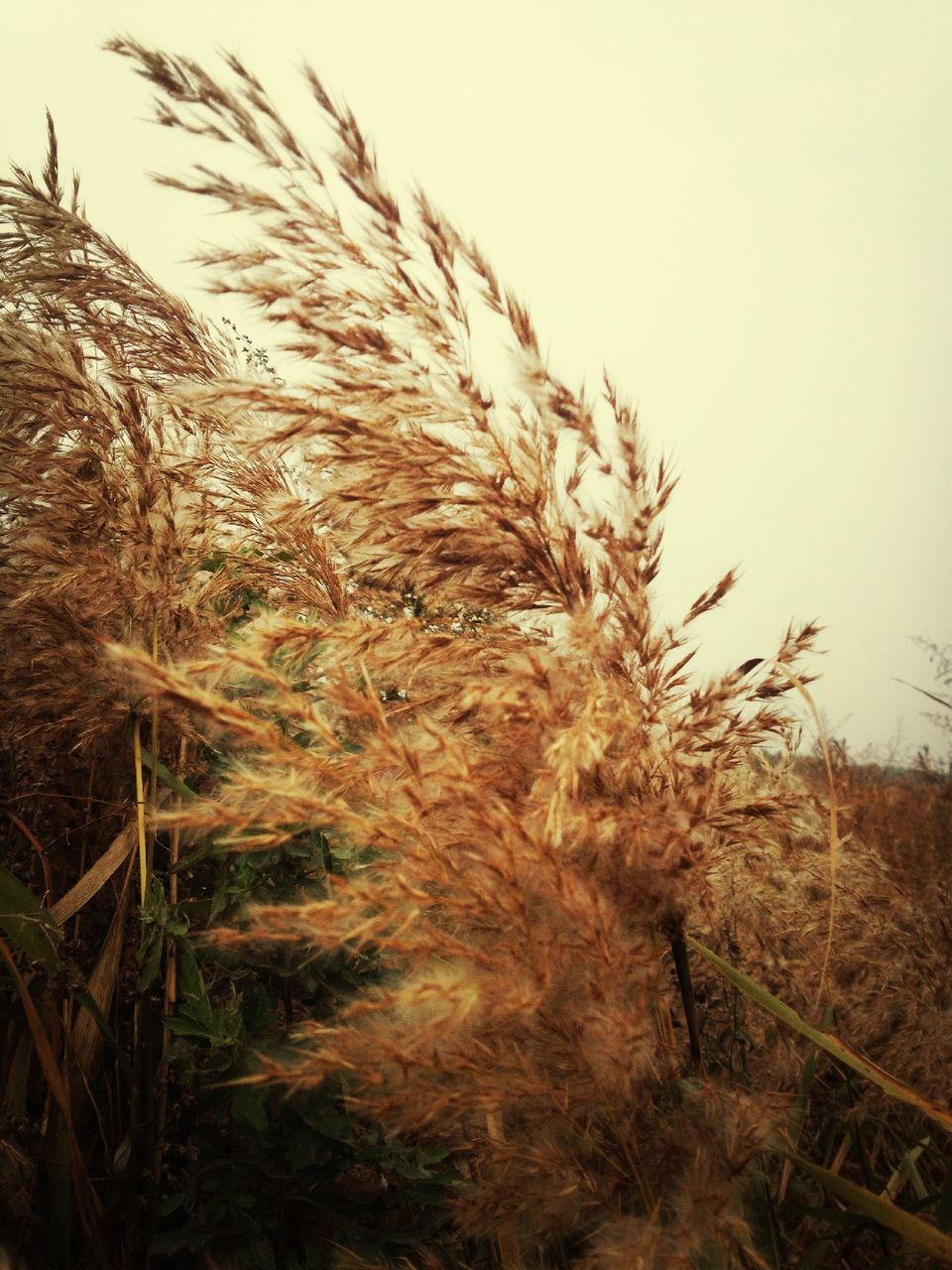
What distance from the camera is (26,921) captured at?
1.15 metres

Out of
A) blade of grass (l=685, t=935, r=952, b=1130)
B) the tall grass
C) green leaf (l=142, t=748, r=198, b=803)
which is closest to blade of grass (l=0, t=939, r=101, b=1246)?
the tall grass

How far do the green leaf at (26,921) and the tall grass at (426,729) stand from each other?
0.51 ft

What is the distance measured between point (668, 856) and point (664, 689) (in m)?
0.31

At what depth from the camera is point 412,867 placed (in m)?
0.78

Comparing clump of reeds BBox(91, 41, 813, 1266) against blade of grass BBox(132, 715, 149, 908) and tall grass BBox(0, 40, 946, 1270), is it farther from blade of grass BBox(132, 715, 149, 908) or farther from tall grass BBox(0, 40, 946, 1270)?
blade of grass BBox(132, 715, 149, 908)

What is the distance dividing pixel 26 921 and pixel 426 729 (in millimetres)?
844

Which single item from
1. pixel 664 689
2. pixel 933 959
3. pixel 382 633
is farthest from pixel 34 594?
pixel 933 959

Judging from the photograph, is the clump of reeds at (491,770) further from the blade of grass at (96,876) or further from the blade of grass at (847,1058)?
the blade of grass at (96,876)

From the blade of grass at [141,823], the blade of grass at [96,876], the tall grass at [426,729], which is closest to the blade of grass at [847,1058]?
the tall grass at [426,729]

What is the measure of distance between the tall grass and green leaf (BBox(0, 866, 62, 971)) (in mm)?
156

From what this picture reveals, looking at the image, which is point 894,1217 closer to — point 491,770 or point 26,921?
point 491,770

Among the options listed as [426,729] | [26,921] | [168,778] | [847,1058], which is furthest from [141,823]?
[847,1058]

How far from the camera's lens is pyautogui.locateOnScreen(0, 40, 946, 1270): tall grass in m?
0.78

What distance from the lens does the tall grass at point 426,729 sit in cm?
78
